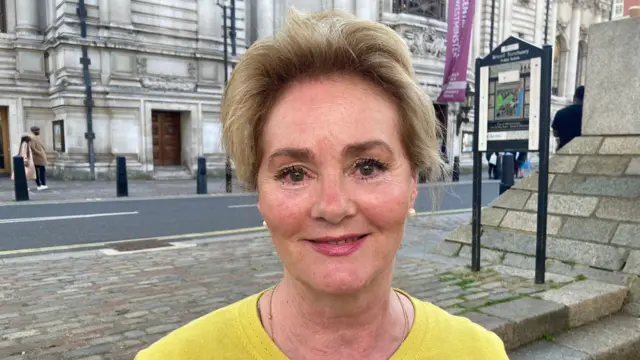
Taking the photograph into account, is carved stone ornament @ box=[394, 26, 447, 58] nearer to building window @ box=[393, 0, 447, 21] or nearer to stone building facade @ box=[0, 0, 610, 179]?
building window @ box=[393, 0, 447, 21]

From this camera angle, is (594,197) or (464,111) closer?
(594,197)

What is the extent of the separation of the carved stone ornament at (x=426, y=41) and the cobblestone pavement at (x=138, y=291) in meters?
19.8

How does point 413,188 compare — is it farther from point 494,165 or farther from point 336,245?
point 494,165

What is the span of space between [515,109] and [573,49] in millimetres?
35109

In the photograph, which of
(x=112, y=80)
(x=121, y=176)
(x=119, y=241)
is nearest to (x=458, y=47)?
(x=121, y=176)

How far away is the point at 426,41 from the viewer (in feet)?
80.9

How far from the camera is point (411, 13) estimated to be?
973 inches

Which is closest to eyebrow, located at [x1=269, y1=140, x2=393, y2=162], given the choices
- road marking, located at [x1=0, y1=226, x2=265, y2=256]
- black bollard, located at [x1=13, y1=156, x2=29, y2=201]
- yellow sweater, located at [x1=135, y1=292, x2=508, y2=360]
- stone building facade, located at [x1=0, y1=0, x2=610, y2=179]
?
yellow sweater, located at [x1=135, y1=292, x2=508, y2=360]

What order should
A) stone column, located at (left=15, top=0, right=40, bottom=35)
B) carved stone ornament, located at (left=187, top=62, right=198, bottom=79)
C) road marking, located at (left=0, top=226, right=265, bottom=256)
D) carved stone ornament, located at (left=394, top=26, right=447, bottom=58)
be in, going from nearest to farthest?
road marking, located at (left=0, top=226, right=265, bottom=256), stone column, located at (left=15, top=0, right=40, bottom=35), carved stone ornament, located at (left=187, top=62, right=198, bottom=79), carved stone ornament, located at (left=394, top=26, right=447, bottom=58)

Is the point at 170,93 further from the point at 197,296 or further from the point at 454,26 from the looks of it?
the point at 197,296

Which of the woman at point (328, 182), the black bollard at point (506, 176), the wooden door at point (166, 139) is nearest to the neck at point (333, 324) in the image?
the woman at point (328, 182)

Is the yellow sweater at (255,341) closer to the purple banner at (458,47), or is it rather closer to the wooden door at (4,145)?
the purple banner at (458,47)

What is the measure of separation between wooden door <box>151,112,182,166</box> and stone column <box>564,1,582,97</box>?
2826 centimetres

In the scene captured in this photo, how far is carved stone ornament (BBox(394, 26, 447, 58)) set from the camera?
78.8 ft
